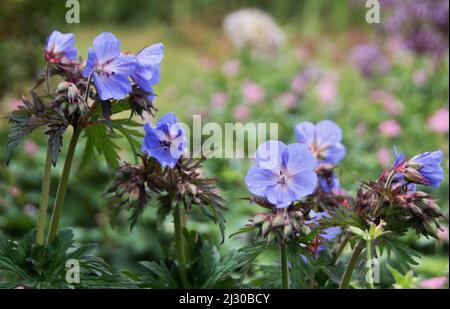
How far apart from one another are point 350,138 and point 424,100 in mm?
790

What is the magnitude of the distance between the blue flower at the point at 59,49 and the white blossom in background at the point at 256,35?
409 centimetres

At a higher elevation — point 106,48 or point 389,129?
point 389,129

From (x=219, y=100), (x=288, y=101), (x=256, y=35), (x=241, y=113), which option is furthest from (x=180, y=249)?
(x=256, y=35)

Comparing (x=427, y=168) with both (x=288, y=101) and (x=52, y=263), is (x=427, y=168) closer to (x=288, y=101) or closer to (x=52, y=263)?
(x=52, y=263)

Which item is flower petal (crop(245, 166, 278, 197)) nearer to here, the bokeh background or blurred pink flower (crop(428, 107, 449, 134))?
the bokeh background

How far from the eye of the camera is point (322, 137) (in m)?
1.32

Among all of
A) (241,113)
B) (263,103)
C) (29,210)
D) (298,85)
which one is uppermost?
(298,85)

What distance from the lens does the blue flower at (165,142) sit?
3.51 ft

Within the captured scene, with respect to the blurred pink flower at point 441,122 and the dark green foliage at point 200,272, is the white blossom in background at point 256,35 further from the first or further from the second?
the dark green foliage at point 200,272

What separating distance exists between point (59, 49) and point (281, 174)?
17.7 inches

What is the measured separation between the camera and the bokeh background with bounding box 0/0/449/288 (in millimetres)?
2568

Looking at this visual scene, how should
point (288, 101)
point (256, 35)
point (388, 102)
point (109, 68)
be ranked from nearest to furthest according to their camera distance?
1. point (109, 68)
2. point (388, 102)
3. point (288, 101)
4. point (256, 35)

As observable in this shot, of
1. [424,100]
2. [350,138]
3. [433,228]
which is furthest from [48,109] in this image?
[424,100]

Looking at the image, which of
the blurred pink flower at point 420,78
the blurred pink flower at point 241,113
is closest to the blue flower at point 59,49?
the blurred pink flower at point 241,113
